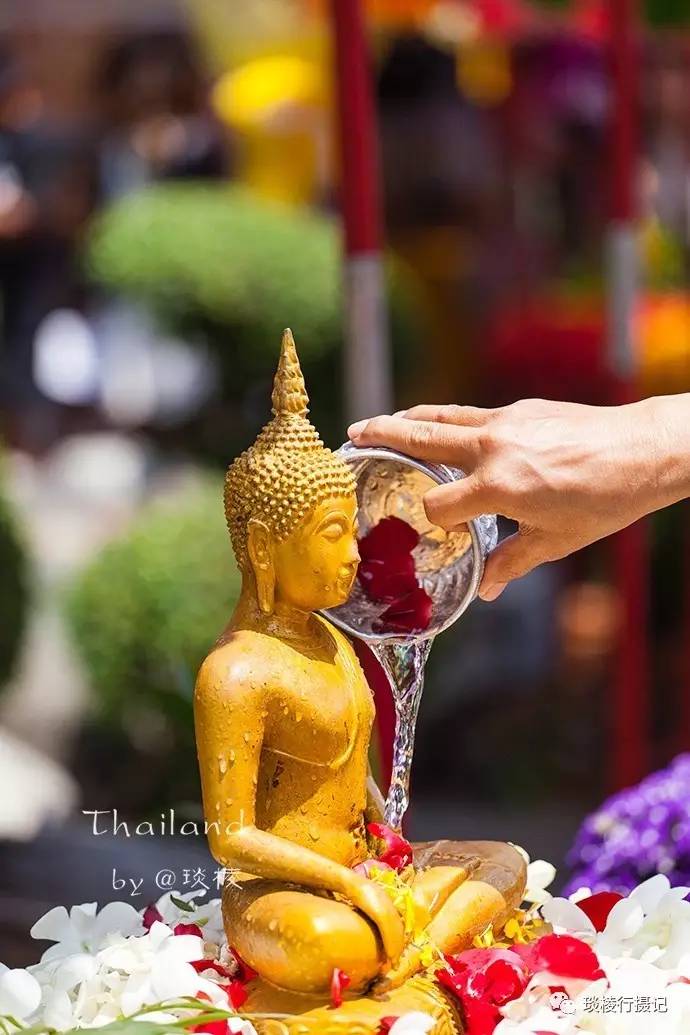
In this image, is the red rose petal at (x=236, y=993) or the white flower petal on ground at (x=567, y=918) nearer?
the red rose petal at (x=236, y=993)

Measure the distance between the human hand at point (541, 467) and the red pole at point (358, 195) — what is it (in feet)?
3.10

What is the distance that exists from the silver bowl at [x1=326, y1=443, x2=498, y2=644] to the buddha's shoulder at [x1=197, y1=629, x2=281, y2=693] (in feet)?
0.45

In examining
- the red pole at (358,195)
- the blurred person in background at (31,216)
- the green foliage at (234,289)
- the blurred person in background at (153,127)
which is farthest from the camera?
the blurred person in background at (153,127)

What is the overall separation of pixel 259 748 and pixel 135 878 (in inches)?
17.2

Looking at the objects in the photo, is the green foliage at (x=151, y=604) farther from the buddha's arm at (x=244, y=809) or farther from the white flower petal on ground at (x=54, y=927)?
the buddha's arm at (x=244, y=809)

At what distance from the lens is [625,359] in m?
3.01

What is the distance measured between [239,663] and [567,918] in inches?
15.1

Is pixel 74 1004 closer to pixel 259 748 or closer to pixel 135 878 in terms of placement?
pixel 259 748

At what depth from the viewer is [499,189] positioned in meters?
5.74

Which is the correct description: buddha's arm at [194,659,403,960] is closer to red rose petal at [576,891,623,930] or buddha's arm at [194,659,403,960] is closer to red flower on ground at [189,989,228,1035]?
red flower on ground at [189,989,228,1035]

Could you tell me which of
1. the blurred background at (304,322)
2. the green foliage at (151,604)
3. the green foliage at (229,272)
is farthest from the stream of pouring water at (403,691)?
the green foliage at (229,272)

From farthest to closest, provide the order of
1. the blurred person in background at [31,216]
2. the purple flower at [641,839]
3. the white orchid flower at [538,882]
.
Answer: the blurred person in background at [31,216] → the purple flower at [641,839] → the white orchid flower at [538,882]

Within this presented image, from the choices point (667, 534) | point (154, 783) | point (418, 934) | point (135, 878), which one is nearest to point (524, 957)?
point (418, 934)

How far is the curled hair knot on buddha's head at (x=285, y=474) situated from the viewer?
3.88ft
